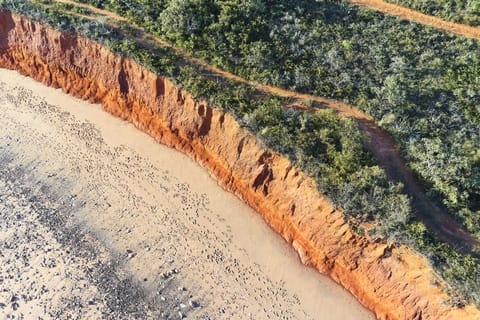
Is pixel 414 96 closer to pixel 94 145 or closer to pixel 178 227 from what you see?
pixel 178 227

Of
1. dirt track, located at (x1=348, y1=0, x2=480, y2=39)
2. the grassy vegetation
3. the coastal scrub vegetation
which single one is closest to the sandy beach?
the coastal scrub vegetation

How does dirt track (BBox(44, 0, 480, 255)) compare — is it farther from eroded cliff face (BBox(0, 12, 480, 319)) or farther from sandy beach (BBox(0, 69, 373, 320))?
sandy beach (BBox(0, 69, 373, 320))

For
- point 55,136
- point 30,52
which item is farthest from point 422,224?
point 30,52

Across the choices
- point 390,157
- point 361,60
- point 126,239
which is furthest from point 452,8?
point 126,239

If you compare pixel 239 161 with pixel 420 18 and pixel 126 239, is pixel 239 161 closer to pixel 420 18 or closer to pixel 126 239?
pixel 126 239

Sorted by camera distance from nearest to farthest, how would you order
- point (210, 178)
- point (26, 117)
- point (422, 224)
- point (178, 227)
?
point (422, 224) → point (178, 227) → point (210, 178) → point (26, 117)

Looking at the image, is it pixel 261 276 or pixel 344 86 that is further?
pixel 344 86
